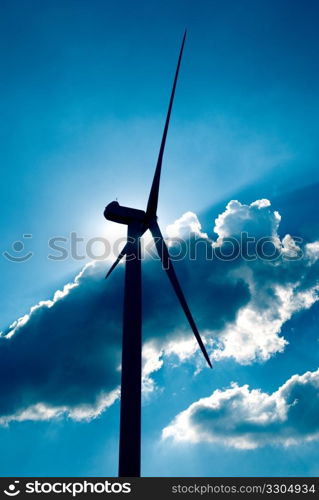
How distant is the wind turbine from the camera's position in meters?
23.5

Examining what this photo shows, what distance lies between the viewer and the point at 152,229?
114 ft

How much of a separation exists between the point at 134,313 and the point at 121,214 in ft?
34.0

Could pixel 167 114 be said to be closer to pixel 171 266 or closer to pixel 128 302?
pixel 171 266

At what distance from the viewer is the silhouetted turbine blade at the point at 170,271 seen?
29.6 m

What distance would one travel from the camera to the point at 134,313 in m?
27.6

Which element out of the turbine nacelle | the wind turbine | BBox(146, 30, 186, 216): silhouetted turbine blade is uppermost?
BBox(146, 30, 186, 216): silhouetted turbine blade

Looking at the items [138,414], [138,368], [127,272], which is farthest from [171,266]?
[138,414]

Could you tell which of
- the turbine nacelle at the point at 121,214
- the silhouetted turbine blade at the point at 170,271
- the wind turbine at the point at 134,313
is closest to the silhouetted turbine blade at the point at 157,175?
the wind turbine at the point at 134,313

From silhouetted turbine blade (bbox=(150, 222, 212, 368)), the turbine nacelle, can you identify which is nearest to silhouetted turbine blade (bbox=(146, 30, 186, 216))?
the turbine nacelle

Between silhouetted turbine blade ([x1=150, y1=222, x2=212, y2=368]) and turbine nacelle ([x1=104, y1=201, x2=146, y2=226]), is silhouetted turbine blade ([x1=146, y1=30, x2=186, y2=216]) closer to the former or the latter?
turbine nacelle ([x1=104, y1=201, x2=146, y2=226])

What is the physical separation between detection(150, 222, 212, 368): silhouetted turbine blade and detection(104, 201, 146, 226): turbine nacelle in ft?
5.34

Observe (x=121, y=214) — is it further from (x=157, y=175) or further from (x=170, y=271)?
(x=170, y=271)

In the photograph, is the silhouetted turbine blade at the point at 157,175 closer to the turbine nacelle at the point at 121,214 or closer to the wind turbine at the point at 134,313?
the wind turbine at the point at 134,313

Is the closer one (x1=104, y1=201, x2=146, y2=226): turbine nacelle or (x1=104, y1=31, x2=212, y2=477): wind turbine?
(x1=104, y1=31, x2=212, y2=477): wind turbine
